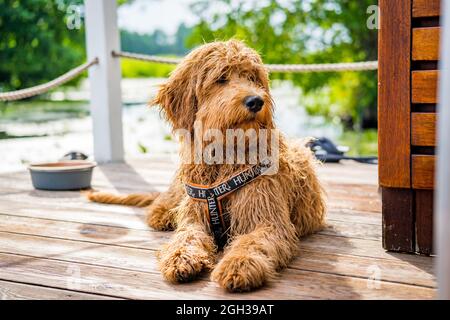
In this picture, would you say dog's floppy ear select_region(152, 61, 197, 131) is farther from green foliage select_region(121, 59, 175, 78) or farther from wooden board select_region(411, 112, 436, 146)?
green foliage select_region(121, 59, 175, 78)

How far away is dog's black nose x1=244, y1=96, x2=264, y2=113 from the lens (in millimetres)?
2475

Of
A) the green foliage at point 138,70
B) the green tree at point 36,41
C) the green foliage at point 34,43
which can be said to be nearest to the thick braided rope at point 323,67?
the green tree at point 36,41


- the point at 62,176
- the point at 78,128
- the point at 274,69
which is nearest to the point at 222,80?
Answer: the point at 62,176

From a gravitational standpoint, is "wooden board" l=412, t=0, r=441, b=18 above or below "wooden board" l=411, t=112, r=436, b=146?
above

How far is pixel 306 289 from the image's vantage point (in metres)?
2.22

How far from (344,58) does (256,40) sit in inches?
66.2

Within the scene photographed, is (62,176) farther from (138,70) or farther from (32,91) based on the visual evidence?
(138,70)

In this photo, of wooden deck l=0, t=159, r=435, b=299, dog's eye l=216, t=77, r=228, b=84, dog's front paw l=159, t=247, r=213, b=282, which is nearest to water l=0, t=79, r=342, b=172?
wooden deck l=0, t=159, r=435, b=299

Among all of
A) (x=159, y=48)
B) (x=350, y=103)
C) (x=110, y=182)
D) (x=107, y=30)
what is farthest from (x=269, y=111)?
(x=159, y=48)

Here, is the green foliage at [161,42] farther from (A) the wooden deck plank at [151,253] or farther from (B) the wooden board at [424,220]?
(B) the wooden board at [424,220]

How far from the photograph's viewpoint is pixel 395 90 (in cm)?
259

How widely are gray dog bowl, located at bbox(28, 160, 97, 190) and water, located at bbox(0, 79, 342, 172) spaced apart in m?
1.77

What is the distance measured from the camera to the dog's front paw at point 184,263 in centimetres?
231
